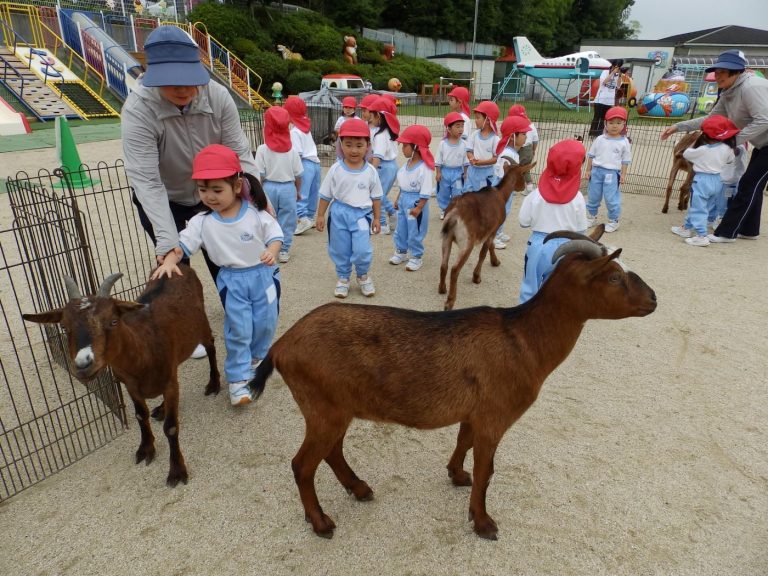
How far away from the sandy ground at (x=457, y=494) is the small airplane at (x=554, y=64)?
113ft

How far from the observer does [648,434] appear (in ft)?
12.4

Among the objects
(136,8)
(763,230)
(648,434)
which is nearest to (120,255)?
(648,434)

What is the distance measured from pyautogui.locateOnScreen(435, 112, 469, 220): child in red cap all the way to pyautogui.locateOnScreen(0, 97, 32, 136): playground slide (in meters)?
14.7

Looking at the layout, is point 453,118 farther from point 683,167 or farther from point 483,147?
point 683,167

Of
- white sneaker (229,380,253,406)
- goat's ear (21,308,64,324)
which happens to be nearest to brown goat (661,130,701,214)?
white sneaker (229,380,253,406)

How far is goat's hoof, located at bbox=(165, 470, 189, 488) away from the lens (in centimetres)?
323

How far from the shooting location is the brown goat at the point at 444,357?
8.52 ft

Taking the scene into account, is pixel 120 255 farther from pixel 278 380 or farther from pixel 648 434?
pixel 648 434

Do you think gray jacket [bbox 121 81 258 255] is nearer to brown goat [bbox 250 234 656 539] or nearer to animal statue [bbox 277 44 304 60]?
brown goat [bbox 250 234 656 539]

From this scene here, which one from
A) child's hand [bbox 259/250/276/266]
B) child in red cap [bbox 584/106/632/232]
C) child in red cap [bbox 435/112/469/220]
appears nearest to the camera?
child's hand [bbox 259/250/276/266]

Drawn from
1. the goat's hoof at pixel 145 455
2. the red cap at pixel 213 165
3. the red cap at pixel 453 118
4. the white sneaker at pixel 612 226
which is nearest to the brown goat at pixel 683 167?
the white sneaker at pixel 612 226

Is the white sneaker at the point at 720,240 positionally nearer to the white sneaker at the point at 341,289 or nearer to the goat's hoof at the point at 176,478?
the white sneaker at the point at 341,289

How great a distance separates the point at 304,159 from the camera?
8406 millimetres

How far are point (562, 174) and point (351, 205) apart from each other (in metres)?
2.37
